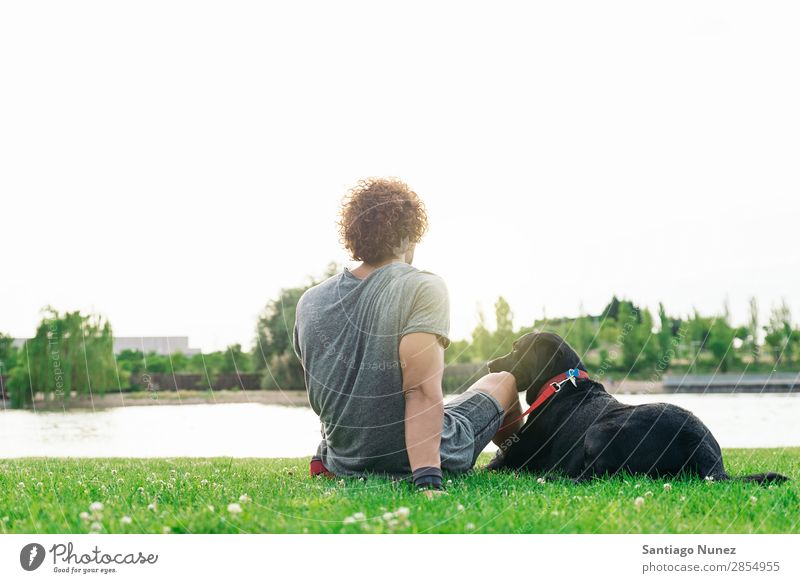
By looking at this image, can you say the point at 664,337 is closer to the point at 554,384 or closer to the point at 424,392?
the point at 554,384

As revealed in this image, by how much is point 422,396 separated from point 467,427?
24.0 inches

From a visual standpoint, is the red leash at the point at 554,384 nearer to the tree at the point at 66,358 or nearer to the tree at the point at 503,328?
the tree at the point at 503,328

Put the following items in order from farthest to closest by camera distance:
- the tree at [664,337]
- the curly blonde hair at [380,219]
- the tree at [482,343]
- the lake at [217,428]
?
the lake at [217,428], the tree at [482,343], the tree at [664,337], the curly blonde hair at [380,219]

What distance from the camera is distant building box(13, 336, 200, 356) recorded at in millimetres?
4802

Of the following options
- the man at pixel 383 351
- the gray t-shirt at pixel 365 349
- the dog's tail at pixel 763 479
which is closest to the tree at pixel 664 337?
the dog's tail at pixel 763 479

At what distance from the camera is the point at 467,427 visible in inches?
166

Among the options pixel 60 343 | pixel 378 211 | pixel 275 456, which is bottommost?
pixel 275 456

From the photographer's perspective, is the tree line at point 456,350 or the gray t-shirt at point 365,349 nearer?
the gray t-shirt at point 365,349

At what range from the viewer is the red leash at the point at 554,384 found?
467cm

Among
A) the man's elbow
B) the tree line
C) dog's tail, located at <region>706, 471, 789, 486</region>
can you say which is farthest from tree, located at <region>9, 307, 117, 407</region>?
dog's tail, located at <region>706, 471, 789, 486</region>
